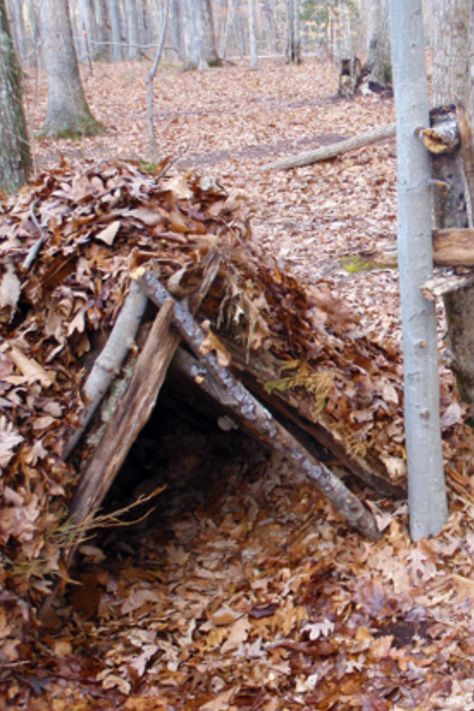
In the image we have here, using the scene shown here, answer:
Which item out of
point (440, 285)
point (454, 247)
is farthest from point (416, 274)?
point (454, 247)

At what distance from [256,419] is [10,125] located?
5367mm

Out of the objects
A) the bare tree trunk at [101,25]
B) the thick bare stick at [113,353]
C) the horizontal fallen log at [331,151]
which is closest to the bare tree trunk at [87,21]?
the bare tree trunk at [101,25]

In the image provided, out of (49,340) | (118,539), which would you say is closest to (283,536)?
(118,539)

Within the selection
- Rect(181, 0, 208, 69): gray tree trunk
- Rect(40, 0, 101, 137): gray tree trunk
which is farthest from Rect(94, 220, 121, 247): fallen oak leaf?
Rect(181, 0, 208, 69): gray tree trunk

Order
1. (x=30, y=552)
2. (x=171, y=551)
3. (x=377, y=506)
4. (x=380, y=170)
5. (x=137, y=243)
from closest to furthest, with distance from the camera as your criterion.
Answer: (x=30, y=552) < (x=137, y=243) < (x=377, y=506) < (x=171, y=551) < (x=380, y=170)

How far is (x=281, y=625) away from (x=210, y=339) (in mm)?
1582

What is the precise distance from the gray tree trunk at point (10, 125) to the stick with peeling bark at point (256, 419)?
4776mm

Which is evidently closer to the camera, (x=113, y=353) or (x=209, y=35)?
(x=113, y=353)

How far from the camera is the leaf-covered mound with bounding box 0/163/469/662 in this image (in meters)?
3.70

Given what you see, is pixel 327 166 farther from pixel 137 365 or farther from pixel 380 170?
pixel 137 365

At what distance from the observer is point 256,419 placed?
4.16 meters

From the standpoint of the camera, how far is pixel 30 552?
3596 mm

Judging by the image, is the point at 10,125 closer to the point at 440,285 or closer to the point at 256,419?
the point at 256,419

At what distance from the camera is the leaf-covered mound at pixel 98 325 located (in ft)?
12.1
